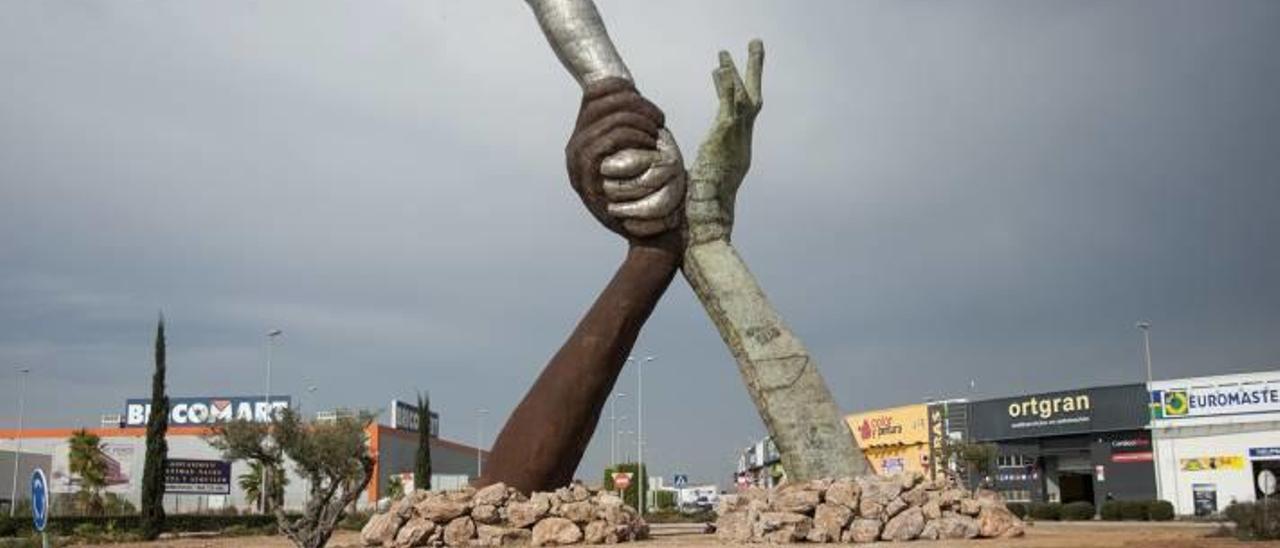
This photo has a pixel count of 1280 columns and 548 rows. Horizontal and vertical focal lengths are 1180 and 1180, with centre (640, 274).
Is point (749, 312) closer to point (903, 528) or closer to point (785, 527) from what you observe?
point (785, 527)

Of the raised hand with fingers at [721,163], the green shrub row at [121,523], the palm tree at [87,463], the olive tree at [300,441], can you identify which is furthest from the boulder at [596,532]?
the palm tree at [87,463]

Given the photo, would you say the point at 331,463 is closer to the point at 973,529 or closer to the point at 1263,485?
the point at 973,529

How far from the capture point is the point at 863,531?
21.2m

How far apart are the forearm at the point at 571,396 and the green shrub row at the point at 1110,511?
26858mm

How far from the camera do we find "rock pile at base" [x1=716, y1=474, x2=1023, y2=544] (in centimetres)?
2120

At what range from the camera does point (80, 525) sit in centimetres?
4438

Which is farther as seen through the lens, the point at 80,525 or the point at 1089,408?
the point at 1089,408

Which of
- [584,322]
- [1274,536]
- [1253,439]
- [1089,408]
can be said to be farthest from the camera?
[1089,408]

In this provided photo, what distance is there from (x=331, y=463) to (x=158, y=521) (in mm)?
7465

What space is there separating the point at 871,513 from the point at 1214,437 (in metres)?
37.7

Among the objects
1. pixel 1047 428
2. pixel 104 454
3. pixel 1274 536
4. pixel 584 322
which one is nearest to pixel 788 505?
pixel 584 322

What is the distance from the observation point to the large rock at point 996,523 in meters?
21.5

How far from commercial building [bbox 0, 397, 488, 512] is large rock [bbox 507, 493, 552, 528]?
156 ft

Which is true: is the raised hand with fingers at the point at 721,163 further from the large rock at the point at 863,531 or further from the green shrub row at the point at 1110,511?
the green shrub row at the point at 1110,511
